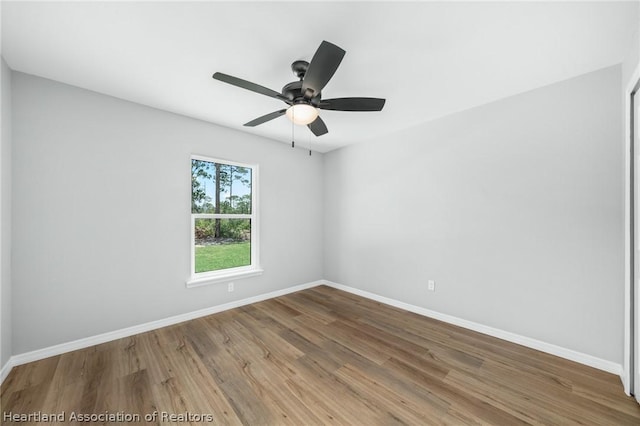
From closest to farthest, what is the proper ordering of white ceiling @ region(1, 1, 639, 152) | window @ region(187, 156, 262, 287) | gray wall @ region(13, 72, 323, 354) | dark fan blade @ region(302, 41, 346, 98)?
dark fan blade @ region(302, 41, 346, 98)
white ceiling @ region(1, 1, 639, 152)
gray wall @ region(13, 72, 323, 354)
window @ region(187, 156, 262, 287)

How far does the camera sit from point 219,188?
3.50m

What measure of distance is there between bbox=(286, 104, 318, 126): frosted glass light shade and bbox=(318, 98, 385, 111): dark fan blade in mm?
128

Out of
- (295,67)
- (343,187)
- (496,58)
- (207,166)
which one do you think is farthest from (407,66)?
(207,166)

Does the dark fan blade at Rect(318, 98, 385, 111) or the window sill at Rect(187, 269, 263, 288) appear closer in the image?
the dark fan blade at Rect(318, 98, 385, 111)

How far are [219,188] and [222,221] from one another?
0.47 meters

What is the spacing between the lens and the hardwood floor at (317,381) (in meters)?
1.60

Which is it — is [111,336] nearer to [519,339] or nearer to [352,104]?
[352,104]

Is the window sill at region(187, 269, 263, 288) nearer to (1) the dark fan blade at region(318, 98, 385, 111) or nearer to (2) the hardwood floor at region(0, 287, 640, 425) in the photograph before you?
(2) the hardwood floor at region(0, 287, 640, 425)

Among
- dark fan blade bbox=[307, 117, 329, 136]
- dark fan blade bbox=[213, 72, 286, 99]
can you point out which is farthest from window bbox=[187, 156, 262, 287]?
dark fan blade bbox=[213, 72, 286, 99]

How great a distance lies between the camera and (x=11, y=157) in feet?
6.88

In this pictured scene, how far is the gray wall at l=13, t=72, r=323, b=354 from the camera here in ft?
7.11

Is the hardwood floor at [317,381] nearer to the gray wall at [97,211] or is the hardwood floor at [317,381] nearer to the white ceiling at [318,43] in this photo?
the gray wall at [97,211]

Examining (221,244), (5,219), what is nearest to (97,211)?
(5,219)

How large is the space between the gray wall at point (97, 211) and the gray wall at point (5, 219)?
66 mm
